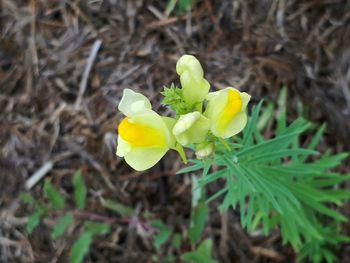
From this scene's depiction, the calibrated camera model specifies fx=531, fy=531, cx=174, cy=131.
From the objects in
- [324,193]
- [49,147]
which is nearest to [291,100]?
[324,193]

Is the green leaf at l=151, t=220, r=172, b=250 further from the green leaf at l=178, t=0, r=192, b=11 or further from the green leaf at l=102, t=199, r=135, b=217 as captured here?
the green leaf at l=178, t=0, r=192, b=11

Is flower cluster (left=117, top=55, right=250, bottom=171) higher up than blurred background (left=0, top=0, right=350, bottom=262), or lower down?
higher up

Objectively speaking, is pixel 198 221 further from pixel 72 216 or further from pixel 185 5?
pixel 185 5

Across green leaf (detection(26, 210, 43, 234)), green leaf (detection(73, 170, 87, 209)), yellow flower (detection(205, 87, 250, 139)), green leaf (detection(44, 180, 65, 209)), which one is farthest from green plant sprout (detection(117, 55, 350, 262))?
green leaf (detection(26, 210, 43, 234))

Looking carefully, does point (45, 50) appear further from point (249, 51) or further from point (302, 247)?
point (302, 247)

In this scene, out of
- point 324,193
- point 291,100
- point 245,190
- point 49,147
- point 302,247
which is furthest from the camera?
point 49,147

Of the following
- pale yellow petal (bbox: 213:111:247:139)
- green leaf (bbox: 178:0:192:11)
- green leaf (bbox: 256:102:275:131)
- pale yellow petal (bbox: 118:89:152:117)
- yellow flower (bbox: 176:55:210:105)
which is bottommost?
green leaf (bbox: 256:102:275:131)

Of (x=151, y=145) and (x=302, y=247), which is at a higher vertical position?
(x=151, y=145)
